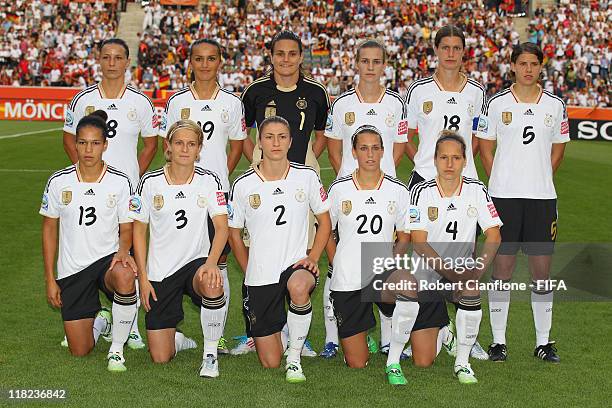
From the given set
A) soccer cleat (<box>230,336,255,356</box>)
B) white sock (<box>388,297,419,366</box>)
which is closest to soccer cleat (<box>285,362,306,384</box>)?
white sock (<box>388,297,419,366</box>)

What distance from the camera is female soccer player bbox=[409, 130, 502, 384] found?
7051 millimetres

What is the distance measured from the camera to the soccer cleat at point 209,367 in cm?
689

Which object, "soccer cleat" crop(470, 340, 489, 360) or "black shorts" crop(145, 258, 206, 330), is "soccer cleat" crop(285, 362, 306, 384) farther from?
"soccer cleat" crop(470, 340, 489, 360)

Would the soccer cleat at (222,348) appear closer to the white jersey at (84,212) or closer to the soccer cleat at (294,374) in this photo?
the soccer cleat at (294,374)

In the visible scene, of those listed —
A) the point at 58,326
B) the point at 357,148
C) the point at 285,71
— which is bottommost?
the point at 58,326

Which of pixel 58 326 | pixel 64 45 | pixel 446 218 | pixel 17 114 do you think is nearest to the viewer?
pixel 446 218

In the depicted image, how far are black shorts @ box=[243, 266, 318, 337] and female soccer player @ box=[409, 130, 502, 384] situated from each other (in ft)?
3.43

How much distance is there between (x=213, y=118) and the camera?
27.0 ft

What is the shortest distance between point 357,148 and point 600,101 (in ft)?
91.2

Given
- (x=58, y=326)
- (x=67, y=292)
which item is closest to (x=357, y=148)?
(x=67, y=292)

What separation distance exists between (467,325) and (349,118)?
7.00 ft

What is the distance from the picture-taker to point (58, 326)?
27.5 feet

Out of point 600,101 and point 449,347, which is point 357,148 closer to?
point 449,347

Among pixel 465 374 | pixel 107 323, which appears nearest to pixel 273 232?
pixel 465 374
